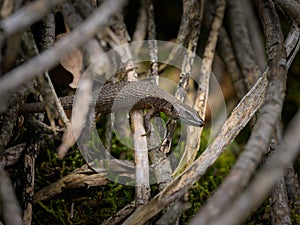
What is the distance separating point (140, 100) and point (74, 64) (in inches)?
14.3

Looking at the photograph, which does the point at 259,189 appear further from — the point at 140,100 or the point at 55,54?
the point at 140,100

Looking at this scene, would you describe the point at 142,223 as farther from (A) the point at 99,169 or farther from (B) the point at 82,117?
(B) the point at 82,117

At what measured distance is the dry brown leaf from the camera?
6.83ft

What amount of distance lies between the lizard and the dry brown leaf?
114mm

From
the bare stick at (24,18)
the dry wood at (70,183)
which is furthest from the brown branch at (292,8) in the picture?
the dry wood at (70,183)

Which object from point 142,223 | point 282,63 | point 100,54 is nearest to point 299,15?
point 282,63

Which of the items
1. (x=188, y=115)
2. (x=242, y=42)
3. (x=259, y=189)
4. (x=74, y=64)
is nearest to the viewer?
(x=259, y=189)

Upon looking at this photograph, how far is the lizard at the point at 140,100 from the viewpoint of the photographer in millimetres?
1987

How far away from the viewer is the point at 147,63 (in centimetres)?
226

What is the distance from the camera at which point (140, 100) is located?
6.70ft

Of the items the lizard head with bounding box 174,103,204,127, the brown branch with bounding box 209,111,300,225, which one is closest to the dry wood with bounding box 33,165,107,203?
the lizard head with bounding box 174,103,204,127

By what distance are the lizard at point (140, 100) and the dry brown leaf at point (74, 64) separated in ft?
0.37

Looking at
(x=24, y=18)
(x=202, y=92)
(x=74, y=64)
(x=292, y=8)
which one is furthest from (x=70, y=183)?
(x=292, y=8)

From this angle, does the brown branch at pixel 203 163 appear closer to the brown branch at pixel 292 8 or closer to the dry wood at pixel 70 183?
the brown branch at pixel 292 8
